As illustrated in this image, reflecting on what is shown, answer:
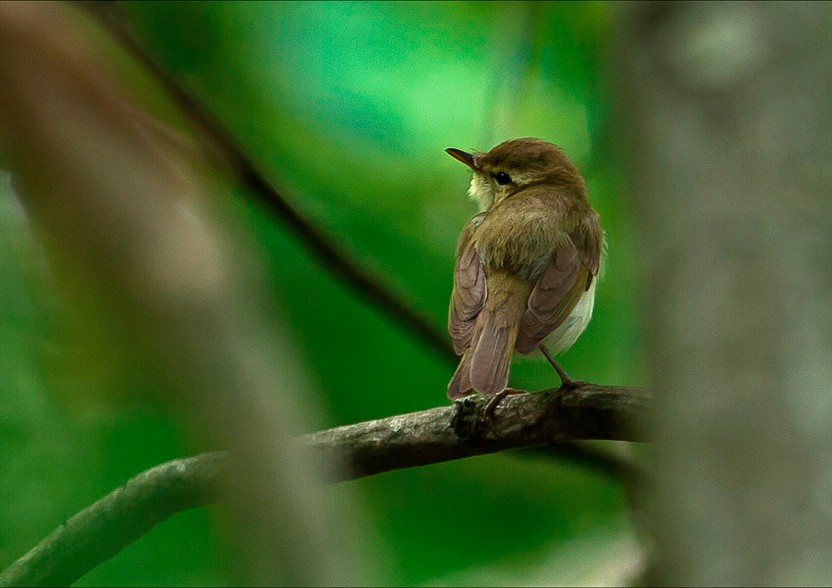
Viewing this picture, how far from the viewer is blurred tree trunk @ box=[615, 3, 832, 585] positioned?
66cm

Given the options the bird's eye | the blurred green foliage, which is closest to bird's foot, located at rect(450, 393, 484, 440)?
the blurred green foliage

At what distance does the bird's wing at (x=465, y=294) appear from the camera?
3746mm

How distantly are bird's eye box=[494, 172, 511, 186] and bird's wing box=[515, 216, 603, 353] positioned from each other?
696 millimetres

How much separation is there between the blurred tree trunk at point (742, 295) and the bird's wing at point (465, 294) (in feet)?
9.46

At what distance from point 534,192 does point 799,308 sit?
4.24 meters

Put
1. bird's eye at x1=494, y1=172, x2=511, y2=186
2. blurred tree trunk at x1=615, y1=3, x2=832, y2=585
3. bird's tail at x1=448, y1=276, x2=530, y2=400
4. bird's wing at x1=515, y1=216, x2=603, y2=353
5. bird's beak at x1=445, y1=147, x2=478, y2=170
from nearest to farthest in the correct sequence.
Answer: blurred tree trunk at x1=615, y1=3, x2=832, y2=585 → bird's tail at x1=448, y1=276, x2=530, y2=400 → bird's wing at x1=515, y1=216, x2=603, y2=353 → bird's beak at x1=445, y1=147, x2=478, y2=170 → bird's eye at x1=494, y1=172, x2=511, y2=186

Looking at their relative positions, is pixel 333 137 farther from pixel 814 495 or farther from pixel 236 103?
pixel 814 495

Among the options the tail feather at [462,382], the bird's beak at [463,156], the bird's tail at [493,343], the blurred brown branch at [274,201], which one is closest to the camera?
the blurred brown branch at [274,201]

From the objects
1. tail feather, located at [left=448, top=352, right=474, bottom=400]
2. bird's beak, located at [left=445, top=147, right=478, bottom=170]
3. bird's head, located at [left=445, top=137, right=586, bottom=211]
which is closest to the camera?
tail feather, located at [left=448, top=352, right=474, bottom=400]

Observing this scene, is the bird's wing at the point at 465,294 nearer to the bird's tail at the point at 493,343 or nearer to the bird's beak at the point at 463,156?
the bird's tail at the point at 493,343

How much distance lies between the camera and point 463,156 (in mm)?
4391

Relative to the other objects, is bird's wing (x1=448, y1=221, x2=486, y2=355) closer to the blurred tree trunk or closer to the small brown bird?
the small brown bird

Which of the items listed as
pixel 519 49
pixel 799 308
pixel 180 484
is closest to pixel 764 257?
pixel 799 308

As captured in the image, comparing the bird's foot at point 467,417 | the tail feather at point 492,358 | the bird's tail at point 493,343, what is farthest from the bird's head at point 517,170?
the bird's foot at point 467,417
